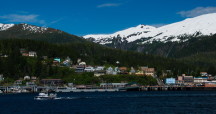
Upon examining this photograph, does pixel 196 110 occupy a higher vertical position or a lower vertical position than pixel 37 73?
lower

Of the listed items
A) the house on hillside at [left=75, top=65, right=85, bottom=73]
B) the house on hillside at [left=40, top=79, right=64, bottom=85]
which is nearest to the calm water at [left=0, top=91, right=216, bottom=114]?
the house on hillside at [left=40, top=79, right=64, bottom=85]

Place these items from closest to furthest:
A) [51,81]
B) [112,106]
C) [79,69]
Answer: [112,106] → [51,81] → [79,69]

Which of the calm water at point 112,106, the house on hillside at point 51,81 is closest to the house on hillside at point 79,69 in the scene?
the house on hillside at point 51,81

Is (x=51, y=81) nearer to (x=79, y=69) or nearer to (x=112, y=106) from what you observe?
(x=79, y=69)

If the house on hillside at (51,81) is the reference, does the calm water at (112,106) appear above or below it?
below

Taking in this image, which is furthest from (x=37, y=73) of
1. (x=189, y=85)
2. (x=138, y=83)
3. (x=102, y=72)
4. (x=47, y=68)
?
(x=189, y=85)

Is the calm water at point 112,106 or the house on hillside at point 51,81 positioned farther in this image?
the house on hillside at point 51,81

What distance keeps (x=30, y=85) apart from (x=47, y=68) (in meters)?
19.2

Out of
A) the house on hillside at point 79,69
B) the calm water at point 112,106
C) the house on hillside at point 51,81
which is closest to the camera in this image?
the calm water at point 112,106

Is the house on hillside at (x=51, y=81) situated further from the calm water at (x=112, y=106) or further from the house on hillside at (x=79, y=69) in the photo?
the calm water at (x=112, y=106)

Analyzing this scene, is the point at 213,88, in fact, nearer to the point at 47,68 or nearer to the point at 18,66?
the point at 47,68

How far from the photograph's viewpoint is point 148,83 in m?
197

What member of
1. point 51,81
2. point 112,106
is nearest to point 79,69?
point 51,81

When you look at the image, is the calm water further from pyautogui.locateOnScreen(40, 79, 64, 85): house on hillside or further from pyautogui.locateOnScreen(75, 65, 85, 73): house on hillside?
pyautogui.locateOnScreen(75, 65, 85, 73): house on hillside
